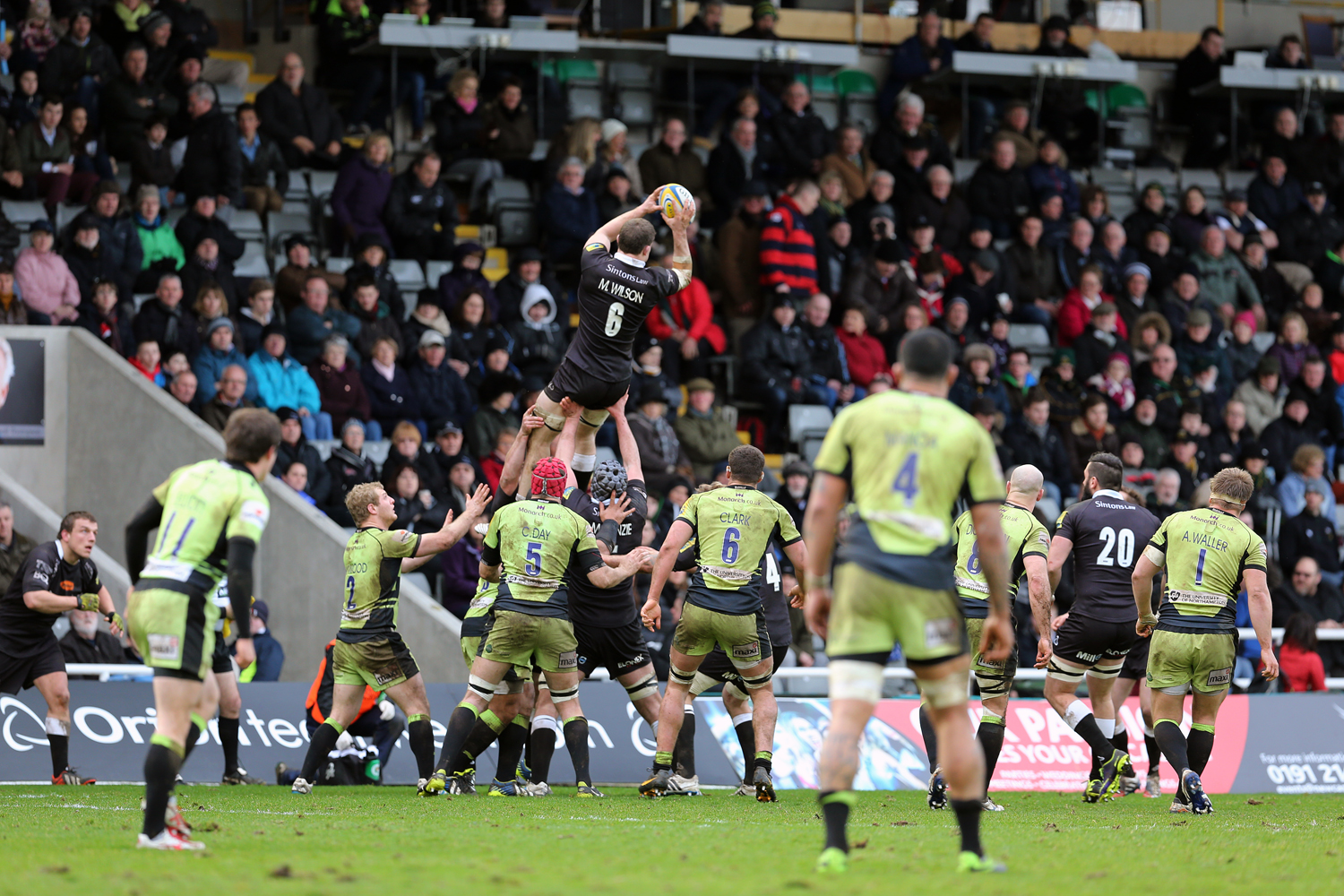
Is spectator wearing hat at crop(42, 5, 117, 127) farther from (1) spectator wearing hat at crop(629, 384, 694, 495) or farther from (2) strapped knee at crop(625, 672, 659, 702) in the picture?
(2) strapped knee at crop(625, 672, 659, 702)

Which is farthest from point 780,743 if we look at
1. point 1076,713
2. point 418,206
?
point 418,206

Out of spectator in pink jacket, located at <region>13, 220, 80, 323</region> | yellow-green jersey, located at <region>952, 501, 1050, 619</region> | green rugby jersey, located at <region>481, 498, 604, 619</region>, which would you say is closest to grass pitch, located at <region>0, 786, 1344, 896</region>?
green rugby jersey, located at <region>481, 498, 604, 619</region>

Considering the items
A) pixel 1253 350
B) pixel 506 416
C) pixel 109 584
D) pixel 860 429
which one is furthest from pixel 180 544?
pixel 1253 350

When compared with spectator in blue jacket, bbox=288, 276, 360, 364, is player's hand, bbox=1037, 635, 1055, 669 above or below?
below

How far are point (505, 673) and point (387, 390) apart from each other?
253 inches

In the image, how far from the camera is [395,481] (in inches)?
597

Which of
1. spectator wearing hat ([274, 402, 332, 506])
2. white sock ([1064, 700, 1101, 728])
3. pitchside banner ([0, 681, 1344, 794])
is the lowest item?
pitchside banner ([0, 681, 1344, 794])

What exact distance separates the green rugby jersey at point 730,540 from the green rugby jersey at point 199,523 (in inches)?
167

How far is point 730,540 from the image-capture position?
1074cm

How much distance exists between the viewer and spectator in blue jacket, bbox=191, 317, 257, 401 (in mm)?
15742

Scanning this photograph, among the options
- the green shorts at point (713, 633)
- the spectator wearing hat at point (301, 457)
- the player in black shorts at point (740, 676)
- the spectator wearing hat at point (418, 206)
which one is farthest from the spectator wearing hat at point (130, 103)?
the green shorts at point (713, 633)

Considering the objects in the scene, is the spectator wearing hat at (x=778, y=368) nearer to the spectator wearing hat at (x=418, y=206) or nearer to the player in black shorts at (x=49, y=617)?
the spectator wearing hat at (x=418, y=206)

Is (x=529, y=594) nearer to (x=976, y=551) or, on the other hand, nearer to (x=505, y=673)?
(x=505, y=673)

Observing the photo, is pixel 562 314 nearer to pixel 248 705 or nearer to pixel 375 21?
pixel 375 21
